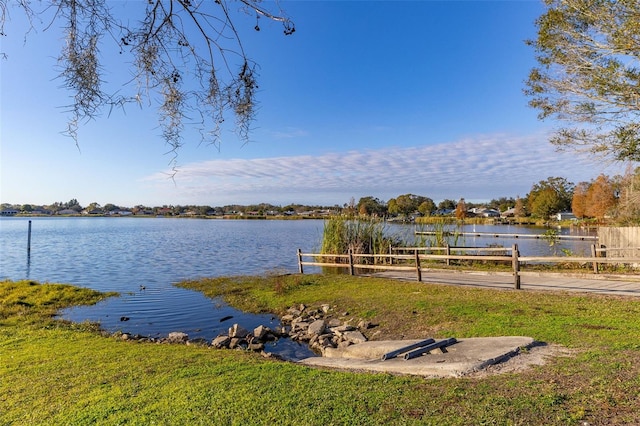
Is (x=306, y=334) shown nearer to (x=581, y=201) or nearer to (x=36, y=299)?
(x=36, y=299)

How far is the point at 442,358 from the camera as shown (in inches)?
253

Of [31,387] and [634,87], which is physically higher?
[634,87]

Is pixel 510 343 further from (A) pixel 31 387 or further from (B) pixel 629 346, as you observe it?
(A) pixel 31 387

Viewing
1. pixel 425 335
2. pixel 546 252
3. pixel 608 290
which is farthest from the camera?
pixel 546 252

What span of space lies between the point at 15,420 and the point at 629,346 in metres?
8.30

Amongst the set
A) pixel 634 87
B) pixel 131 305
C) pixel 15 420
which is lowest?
pixel 131 305

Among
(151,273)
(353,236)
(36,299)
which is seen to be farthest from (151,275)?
(353,236)

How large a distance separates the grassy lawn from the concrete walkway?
5.09ft

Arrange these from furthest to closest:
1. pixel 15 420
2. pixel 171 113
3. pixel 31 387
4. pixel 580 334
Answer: pixel 580 334 → pixel 31 387 → pixel 15 420 → pixel 171 113

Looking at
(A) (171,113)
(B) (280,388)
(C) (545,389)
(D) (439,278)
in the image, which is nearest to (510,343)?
(C) (545,389)

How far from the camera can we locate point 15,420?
4.62 m

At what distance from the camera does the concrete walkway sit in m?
11.8

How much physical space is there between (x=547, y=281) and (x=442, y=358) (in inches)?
353

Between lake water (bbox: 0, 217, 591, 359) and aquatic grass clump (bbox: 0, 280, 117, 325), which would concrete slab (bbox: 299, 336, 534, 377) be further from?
aquatic grass clump (bbox: 0, 280, 117, 325)
